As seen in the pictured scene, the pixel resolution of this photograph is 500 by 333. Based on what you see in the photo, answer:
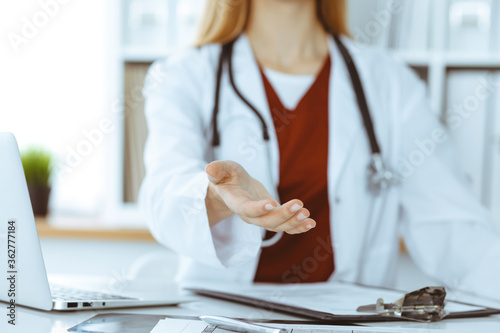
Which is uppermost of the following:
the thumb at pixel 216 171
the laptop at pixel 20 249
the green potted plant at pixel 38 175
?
the thumb at pixel 216 171

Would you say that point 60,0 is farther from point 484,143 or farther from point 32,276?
point 32,276

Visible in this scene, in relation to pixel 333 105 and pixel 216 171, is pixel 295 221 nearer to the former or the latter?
pixel 216 171

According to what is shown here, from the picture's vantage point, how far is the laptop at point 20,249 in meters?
0.71

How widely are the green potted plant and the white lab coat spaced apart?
45.0 inches

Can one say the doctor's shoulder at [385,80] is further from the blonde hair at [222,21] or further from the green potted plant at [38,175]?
the green potted plant at [38,175]

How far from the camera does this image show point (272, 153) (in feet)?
4.19

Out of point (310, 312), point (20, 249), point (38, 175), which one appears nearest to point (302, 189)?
point (310, 312)

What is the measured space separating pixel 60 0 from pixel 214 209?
175 centimetres

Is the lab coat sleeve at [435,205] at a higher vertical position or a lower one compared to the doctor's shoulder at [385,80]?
lower

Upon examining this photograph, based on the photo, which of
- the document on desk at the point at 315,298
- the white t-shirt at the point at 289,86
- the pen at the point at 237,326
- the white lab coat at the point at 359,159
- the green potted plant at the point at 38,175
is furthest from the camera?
the green potted plant at the point at 38,175

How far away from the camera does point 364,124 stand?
135cm

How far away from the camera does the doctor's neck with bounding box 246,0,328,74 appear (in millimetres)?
1409

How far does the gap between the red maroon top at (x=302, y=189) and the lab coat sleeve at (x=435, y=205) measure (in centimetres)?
20

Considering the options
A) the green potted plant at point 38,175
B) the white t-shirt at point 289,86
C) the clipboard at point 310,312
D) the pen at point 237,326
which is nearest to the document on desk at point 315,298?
the clipboard at point 310,312
